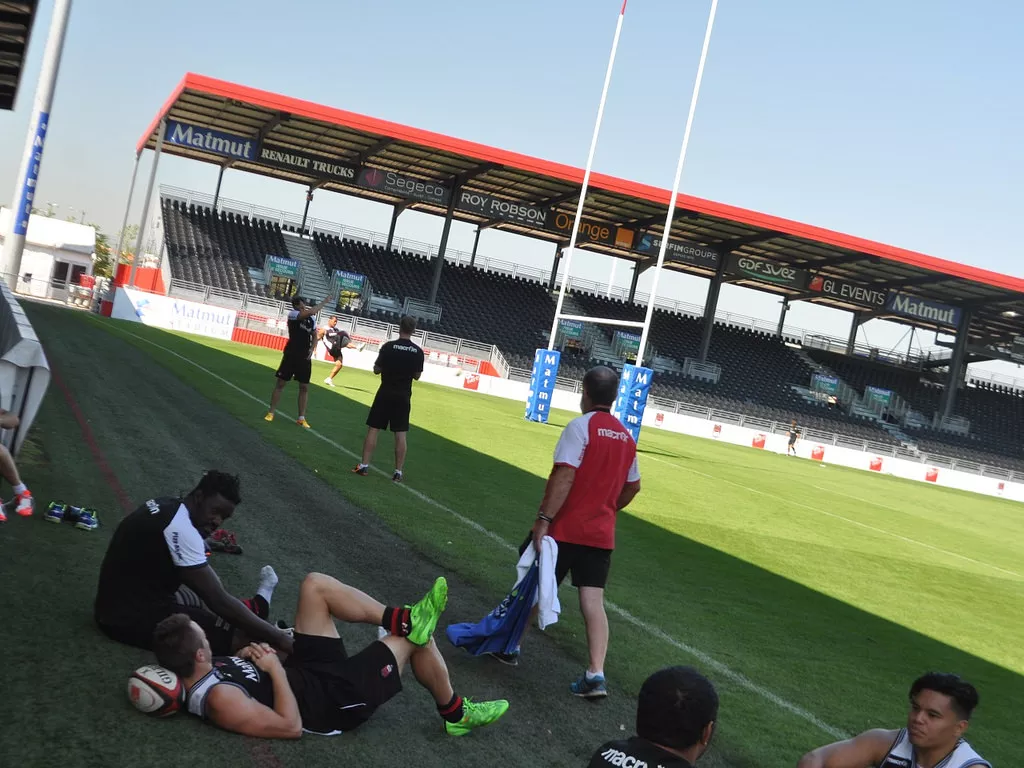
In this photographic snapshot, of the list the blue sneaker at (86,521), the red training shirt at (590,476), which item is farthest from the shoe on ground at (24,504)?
the red training shirt at (590,476)

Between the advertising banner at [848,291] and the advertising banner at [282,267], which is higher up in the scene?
the advertising banner at [848,291]

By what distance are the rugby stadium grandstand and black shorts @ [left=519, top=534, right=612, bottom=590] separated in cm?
3335

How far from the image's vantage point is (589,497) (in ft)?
19.7

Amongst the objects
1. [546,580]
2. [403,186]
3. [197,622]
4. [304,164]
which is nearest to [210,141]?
[304,164]

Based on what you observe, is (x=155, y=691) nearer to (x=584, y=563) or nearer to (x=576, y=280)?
(x=584, y=563)

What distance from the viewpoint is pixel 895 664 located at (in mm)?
8398

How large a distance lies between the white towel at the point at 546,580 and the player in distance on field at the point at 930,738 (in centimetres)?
204

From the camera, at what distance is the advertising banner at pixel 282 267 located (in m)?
46.9

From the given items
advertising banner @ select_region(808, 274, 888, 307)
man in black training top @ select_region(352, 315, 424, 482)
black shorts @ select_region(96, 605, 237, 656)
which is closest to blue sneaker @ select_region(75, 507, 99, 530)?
black shorts @ select_region(96, 605, 237, 656)

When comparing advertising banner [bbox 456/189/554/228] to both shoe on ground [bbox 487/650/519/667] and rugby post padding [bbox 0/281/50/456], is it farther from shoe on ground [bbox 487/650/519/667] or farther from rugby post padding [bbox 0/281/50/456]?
shoe on ground [bbox 487/650/519/667]

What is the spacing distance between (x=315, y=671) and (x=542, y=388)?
23.8 metres

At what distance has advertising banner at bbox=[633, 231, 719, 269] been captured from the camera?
48.4m

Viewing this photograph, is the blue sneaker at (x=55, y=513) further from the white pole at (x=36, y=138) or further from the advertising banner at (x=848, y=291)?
the advertising banner at (x=848, y=291)

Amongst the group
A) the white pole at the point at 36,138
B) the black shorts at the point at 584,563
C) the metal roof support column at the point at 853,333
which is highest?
the metal roof support column at the point at 853,333
